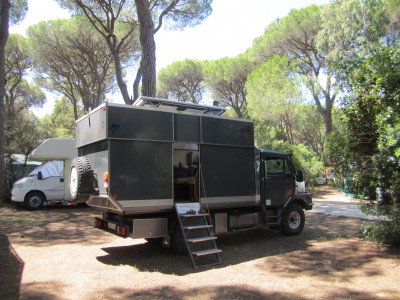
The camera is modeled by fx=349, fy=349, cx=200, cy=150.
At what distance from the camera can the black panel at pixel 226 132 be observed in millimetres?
7102

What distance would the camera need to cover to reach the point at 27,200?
1331 centimetres

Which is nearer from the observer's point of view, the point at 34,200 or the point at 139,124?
the point at 139,124

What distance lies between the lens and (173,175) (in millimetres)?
6766

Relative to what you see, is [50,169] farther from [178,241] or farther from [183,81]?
[183,81]

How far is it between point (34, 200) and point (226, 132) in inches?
376

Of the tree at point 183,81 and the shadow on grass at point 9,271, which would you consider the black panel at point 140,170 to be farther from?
the tree at point 183,81

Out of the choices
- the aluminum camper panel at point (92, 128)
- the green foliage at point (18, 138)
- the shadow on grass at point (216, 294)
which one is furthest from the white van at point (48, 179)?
the shadow on grass at point (216, 294)

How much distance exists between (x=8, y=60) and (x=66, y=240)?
2504 centimetres

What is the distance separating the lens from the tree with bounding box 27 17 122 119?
22938 mm

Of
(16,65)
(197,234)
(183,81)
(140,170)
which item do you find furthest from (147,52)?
(16,65)

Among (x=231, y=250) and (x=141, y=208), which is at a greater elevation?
(x=141, y=208)

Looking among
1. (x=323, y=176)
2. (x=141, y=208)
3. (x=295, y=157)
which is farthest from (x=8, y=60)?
(x=141, y=208)

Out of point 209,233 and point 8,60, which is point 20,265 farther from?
point 8,60

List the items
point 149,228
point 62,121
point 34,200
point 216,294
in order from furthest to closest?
point 62,121 < point 34,200 < point 149,228 < point 216,294
